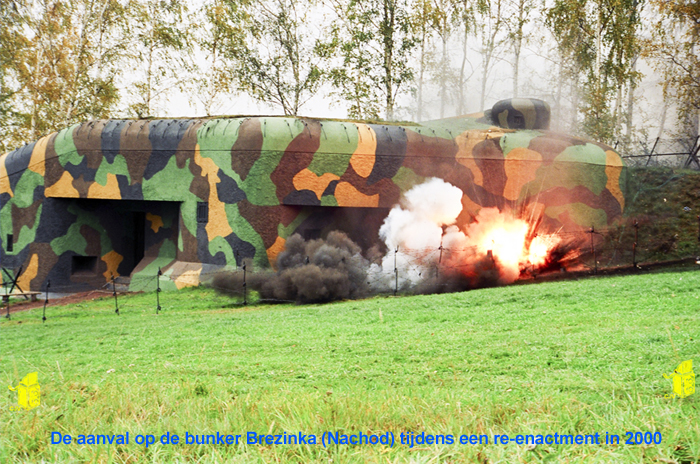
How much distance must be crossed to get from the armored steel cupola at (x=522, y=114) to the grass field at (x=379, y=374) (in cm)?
1026

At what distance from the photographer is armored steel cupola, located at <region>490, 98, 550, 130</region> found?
21.0 m

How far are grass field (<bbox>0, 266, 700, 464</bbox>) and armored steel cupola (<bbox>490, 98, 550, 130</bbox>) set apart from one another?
1026 centimetres

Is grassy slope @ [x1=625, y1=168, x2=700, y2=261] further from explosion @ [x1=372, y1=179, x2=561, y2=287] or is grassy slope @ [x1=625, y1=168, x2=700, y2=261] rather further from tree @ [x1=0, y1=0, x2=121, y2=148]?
tree @ [x1=0, y1=0, x2=121, y2=148]

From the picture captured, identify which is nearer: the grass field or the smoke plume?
the grass field

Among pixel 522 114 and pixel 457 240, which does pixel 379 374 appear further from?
pixel 522 114

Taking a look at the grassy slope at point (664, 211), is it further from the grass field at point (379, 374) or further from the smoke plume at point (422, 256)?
the grass field at point (379, 374)

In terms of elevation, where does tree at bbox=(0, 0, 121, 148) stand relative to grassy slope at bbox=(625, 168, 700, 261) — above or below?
above

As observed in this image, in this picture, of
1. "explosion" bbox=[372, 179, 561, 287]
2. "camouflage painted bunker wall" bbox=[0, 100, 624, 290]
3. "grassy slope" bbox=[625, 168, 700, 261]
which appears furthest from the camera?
"grassy slope" bbox=[625, 168, 700, 261]

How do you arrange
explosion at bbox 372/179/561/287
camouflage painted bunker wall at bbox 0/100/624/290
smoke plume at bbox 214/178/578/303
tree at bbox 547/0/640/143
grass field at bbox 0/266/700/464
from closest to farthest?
grass field at bbox 0/266/700/464 < smoke plume at bbox 214/178/578/303 < explosion at bbox 372/179/561/287 < camouflage painted bunker wall at bbox 0/100/624/290 < tree at bbox 547/0/640/143

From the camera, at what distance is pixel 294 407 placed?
333 cm

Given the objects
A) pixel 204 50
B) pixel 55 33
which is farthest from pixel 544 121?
pixel 55 33

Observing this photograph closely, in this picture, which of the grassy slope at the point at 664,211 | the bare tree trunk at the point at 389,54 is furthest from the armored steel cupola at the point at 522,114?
the bare tree trunk at the point at 389,54

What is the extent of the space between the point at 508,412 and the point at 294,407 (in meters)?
1.39

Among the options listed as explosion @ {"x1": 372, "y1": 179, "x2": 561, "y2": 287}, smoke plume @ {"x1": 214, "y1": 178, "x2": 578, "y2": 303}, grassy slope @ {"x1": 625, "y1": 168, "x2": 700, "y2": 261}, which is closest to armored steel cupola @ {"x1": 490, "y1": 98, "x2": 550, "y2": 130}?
grassy slope @ {"x1": 625, "y1": 168, "x2": 700, "y2": 261}
